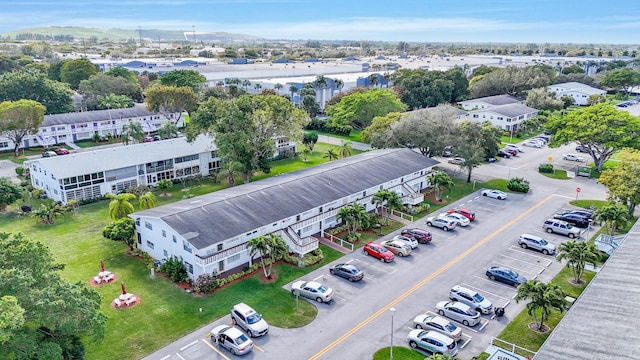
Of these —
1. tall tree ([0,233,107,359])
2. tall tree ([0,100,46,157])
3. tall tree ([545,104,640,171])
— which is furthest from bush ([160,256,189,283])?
tall tree ([545,104,640,171])

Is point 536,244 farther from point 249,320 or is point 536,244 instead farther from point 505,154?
point 505,154

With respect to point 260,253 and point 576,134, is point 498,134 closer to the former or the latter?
point 576,134

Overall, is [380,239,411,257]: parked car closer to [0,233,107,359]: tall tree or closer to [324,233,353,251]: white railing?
[324,233,353,251]: white railing

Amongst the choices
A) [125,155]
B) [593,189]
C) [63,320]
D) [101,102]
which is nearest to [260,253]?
[63,320]

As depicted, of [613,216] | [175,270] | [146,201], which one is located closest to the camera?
[175,270]

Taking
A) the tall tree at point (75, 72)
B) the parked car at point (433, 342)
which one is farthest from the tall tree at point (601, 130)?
the tall tree at point (75, 72)

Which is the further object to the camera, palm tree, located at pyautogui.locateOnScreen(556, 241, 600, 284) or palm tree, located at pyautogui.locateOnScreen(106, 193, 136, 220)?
palm tree, located at pyautogui.locateOnScreen(106, 193, 136, 220)

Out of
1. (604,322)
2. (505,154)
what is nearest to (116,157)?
(604,322)
